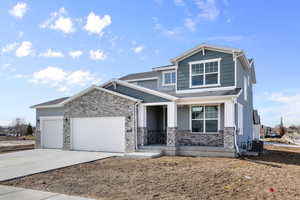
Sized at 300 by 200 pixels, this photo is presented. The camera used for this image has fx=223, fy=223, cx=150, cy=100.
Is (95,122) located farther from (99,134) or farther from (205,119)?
(205,119)

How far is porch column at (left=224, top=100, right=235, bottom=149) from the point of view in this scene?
1230cm

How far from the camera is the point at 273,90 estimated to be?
84.3 ft

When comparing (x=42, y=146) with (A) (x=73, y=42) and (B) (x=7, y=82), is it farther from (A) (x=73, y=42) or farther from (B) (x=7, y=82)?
(A) (x=73, y=42)

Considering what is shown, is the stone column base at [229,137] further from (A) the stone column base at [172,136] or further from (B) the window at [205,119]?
(A) the stone column base at [172,136]

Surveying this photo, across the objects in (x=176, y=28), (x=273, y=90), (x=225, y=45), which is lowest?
(x=273, y=90)

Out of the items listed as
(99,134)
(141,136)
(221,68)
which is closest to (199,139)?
(141,136)

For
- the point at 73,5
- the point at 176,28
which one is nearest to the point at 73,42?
the point at 73,5

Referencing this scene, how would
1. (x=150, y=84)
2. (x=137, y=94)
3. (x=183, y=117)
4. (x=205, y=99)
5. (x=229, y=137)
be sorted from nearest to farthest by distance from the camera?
(x=229, y=137) < (x=205, y=99) < (x=137, y=94) < (x=183, y=117) < (x=150, y=84)

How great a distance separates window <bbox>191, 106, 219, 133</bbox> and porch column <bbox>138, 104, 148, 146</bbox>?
3.12 m

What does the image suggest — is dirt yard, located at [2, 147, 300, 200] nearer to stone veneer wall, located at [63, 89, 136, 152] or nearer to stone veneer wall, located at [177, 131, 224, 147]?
stone veneer wall, located at [177, 131, 224, 147]

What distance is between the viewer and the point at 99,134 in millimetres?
15312

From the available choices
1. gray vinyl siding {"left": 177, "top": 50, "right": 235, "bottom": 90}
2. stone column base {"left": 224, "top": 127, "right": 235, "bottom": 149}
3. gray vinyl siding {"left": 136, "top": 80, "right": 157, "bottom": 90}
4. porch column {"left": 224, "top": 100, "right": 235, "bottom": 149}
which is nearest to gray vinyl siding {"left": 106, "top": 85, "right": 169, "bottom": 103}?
gray vinyl siding {"left": 177, "top": 50, "right": 235, "bottom": 90}

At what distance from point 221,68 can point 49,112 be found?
44.8ft

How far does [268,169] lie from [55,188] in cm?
809
